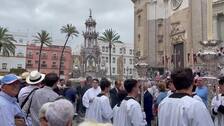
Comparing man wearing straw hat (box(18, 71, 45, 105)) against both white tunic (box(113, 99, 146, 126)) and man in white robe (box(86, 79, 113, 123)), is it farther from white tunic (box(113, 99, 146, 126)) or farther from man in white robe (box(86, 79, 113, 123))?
man in white robe (box(86, 79, 113, 123))

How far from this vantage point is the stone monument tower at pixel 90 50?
56000mm

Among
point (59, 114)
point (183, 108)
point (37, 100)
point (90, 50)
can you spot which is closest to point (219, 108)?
point (183, 108)

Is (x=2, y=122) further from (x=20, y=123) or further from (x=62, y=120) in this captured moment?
(x=62, y=120)

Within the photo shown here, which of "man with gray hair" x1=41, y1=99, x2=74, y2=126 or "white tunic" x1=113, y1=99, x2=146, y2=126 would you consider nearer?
"man with gray hair" x1=41, y1=99, x2=74, y2=126

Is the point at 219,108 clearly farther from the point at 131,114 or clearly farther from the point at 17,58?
the point at 17,58

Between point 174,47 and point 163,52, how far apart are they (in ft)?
10.3

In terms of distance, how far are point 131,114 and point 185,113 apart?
2.57 meters

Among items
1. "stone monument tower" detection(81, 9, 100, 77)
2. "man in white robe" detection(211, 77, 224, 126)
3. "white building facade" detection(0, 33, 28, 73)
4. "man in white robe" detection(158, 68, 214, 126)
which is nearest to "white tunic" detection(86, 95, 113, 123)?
"man in white robe" detection(211, 77, 224, 126)

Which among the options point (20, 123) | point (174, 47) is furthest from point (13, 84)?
point (174, 47)

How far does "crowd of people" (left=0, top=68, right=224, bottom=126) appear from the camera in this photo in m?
4.00

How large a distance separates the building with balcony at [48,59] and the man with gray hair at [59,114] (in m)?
94.9

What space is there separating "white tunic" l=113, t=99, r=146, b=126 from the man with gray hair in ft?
12.2

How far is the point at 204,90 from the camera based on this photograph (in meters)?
11.2

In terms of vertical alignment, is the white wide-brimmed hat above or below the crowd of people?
above
